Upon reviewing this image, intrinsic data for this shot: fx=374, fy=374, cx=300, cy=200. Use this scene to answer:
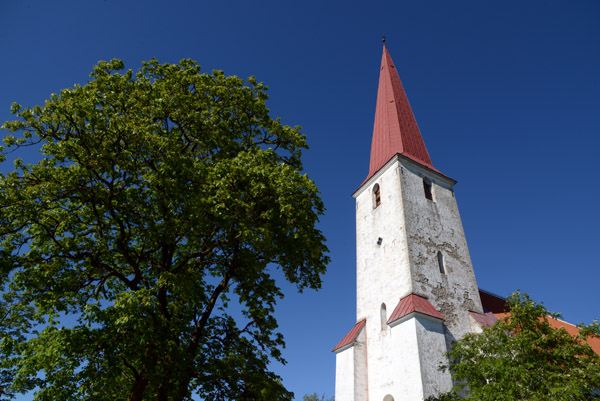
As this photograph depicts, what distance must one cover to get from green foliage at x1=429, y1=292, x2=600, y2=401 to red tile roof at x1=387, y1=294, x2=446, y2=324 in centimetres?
209

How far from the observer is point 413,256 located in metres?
17.2

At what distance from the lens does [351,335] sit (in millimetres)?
17938

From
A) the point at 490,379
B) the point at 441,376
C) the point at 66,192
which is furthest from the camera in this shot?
the point at 441,376

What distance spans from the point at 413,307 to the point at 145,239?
10.5 meters

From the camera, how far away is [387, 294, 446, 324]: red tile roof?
14727 mm

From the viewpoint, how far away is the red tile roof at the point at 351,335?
17.5m

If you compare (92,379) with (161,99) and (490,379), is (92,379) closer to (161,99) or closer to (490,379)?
(161,99)

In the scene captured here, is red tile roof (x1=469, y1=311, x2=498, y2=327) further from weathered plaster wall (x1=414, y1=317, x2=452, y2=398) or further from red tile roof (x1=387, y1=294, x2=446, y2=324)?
weathered plaster wall (x1=414, y1=317, x2=452, y2=398)

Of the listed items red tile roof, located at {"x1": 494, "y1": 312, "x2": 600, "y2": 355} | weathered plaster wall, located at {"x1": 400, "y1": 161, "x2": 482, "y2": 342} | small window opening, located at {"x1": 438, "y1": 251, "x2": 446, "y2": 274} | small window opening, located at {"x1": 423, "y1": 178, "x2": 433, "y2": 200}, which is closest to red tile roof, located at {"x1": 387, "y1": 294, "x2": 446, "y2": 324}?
weathered plaster wall, located at {"x1": 400, "y1": 161, "x2": 482, "y2": 342}

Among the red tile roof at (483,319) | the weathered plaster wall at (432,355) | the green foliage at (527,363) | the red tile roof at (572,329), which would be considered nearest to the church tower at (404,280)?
the weathered plaster wall at (432,355)

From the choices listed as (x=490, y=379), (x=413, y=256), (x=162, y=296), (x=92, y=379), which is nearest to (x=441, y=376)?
(x=490, y=379)

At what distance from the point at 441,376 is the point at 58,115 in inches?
565

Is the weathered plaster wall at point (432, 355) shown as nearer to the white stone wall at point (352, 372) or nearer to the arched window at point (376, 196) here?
the white stone wall at point (352, 372)

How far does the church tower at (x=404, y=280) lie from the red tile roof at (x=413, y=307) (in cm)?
6
